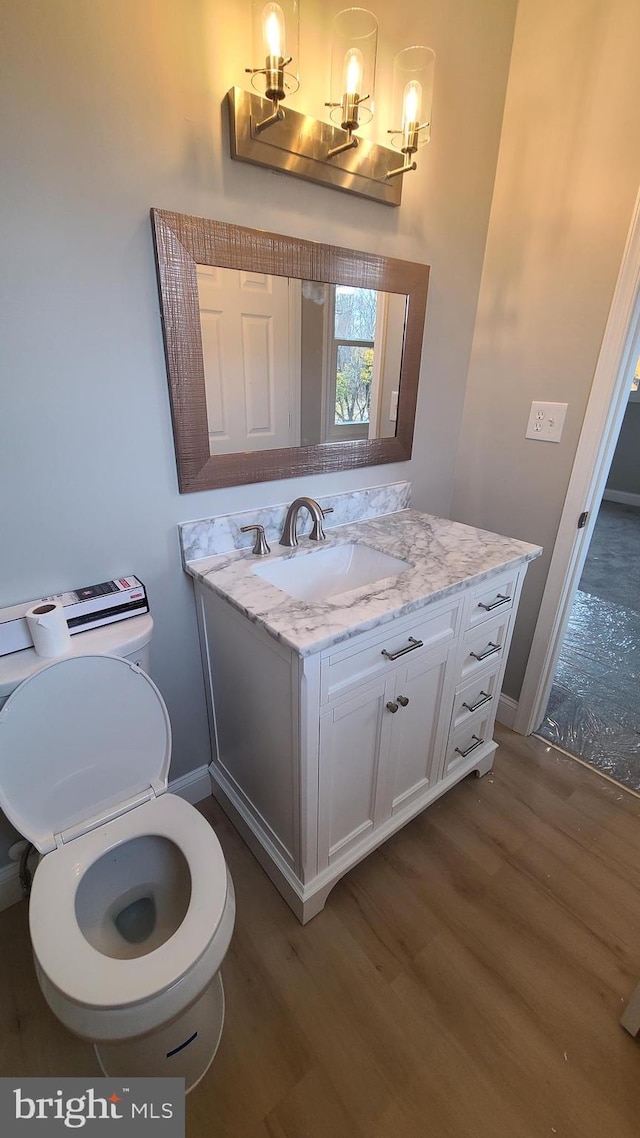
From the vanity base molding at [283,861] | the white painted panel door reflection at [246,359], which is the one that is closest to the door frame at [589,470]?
the vanity base molding at [283,861]

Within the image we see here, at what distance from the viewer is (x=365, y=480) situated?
1.62 m

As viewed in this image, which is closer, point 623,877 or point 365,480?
point 623,877

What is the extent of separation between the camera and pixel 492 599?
4.42 feet

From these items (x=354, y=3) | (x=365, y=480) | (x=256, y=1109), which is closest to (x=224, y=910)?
(x=256, y=1109)

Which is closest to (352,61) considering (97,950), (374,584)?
(374,584)

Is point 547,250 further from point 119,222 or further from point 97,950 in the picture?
point 97,950

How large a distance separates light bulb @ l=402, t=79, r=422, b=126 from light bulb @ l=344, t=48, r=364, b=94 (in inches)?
6.1

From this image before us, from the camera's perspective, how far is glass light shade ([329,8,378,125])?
107 centimetres

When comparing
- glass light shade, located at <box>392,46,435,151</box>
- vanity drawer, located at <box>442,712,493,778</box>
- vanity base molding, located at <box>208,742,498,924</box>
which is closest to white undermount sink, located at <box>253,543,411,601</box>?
vanity drawer, located at <box>442,712,493,778</box>

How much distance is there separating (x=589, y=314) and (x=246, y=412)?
1.11 meters

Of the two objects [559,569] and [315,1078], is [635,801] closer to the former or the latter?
[559,569]

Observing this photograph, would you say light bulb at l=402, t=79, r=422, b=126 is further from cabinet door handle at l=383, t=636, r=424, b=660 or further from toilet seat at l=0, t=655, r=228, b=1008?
toilet seat at l=0, t=655, r=228, b=1008

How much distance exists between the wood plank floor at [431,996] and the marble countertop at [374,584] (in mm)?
856

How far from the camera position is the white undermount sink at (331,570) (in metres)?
1.33
